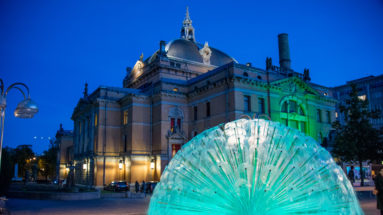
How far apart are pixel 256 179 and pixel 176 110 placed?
35.8 metres

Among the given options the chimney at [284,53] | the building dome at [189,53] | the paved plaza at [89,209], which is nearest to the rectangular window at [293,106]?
the chimney at [284,53]

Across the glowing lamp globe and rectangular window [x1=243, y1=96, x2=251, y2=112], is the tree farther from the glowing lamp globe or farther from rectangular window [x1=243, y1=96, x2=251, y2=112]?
the glowing lamp globe

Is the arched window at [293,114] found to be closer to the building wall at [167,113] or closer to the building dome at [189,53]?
the building wall at [167,113]

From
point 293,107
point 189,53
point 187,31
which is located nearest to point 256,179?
point 293,107

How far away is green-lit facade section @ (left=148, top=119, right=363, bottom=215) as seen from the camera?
20.2 ft

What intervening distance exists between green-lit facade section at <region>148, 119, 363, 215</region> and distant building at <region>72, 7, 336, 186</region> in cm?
2856

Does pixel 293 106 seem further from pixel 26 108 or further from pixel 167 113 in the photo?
pixel 26 108

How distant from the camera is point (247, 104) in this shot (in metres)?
36.8

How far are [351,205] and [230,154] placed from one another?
98.3 inches

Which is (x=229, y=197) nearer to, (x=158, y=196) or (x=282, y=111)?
(x=158, y=196)

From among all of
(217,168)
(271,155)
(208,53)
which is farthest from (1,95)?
(208,53)

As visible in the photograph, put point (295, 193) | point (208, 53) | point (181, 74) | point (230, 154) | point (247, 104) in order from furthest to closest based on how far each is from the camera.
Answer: point (208, 53)
point (181, 74)
point (247, 104)
point (230, 154)
point (295, 193)

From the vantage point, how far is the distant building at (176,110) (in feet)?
123

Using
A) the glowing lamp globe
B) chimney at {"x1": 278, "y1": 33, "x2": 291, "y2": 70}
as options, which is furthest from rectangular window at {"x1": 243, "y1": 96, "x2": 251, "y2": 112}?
the glowing lamp globe
